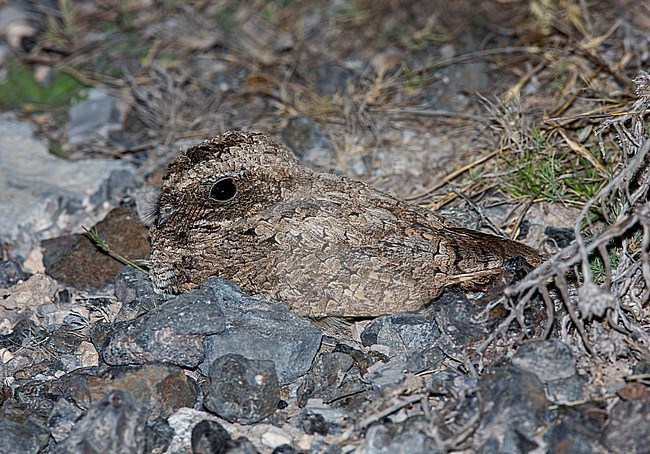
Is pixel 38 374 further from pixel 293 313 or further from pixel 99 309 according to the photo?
pixel 293 313

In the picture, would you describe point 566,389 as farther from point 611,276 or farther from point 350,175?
point 350,175

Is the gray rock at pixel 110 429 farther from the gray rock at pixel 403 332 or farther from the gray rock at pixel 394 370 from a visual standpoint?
the gray rock at pixel 403 332

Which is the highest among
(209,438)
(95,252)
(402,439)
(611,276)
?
(611,276)

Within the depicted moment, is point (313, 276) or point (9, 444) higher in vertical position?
point (313, 276)

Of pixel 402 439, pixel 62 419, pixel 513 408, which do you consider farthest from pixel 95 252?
pixel 513 408

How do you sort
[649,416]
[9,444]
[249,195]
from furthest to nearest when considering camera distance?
[249,195] < [9,444] < [649,416]

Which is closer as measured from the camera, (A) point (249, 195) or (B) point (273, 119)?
(A) point (249, 195)

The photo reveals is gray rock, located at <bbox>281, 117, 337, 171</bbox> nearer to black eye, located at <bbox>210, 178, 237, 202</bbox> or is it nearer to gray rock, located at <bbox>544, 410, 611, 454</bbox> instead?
black eye, located at <bbox>210, 178, 237, 202</bbox>

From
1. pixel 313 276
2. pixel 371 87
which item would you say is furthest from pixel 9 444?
pixel 371 87
